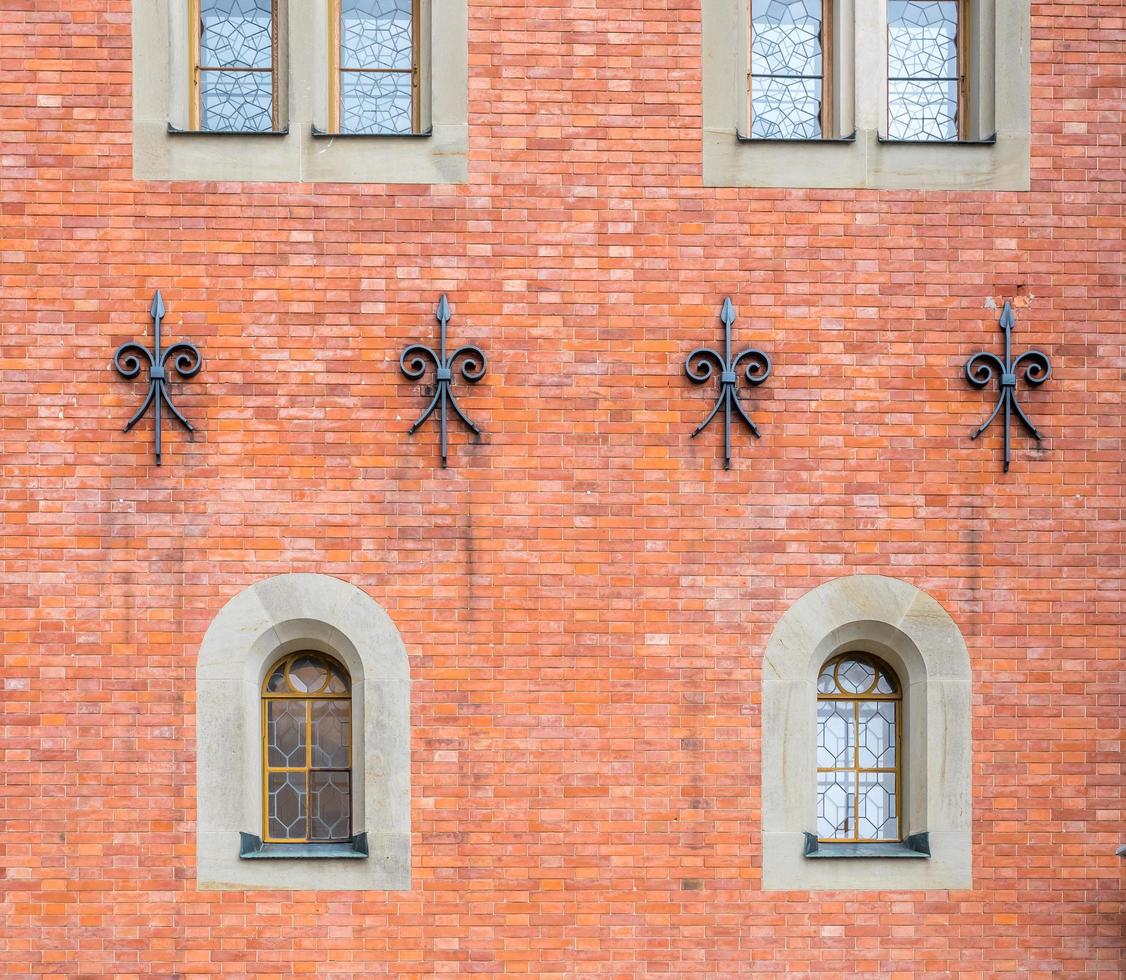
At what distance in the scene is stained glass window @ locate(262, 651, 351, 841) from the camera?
22.7 feet

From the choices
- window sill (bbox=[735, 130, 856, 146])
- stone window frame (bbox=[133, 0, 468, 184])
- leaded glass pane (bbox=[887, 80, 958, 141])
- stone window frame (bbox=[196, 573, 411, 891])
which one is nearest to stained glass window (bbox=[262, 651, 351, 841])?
stone window frame (bbox=[196, 573, 411, 891])

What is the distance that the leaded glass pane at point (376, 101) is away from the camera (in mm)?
7098

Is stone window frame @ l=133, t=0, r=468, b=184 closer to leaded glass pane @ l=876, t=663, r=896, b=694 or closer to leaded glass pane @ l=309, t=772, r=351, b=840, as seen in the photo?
leaded glass pane @ l=309, t=772, r=351, b=840

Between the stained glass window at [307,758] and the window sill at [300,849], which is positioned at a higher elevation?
the stained glass window at [307,758]

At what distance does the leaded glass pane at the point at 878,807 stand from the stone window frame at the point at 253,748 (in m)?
2.59

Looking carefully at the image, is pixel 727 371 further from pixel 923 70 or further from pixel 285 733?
pixel 285 733

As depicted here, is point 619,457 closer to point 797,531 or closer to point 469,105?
point 797,531

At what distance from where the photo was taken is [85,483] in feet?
22.1

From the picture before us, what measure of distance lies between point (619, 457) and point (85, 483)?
9.66ft

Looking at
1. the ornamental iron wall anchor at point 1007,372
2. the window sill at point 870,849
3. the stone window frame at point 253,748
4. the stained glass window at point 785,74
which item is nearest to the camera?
the stone window frame at point 253,748

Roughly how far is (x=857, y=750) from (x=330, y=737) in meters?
3.01

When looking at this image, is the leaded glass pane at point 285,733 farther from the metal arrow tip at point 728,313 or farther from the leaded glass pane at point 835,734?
the metal arrow tip at point 728,313

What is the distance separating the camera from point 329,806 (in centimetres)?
693

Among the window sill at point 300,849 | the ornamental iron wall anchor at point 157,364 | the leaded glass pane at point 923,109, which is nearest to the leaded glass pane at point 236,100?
the ornamental iron wall anchor at point 157,364
